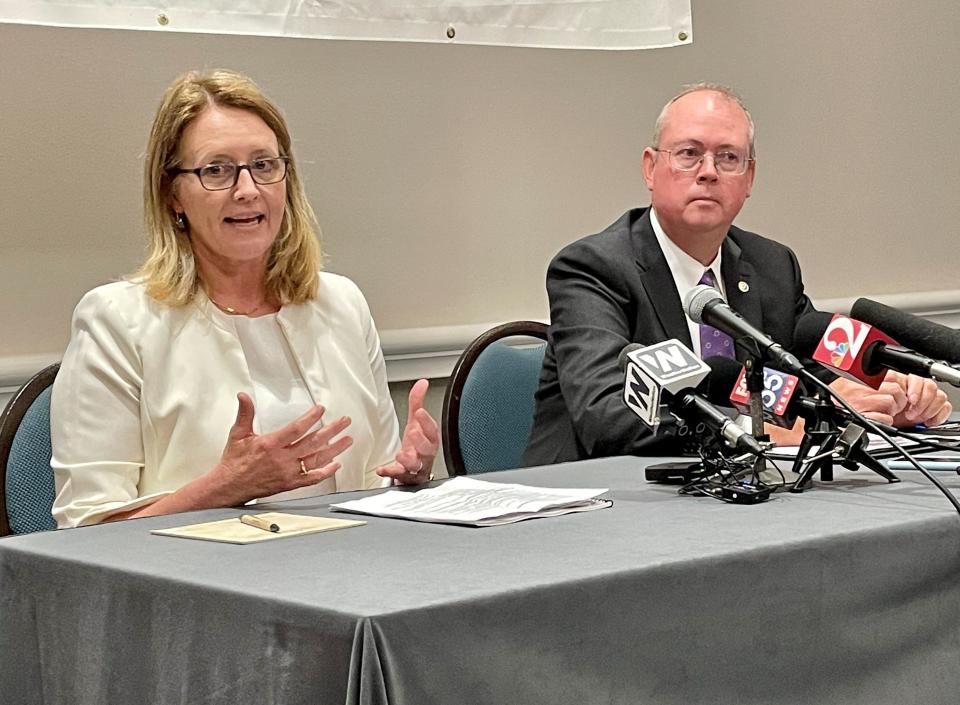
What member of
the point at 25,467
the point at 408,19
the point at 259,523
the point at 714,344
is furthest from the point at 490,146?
the point at 259,523

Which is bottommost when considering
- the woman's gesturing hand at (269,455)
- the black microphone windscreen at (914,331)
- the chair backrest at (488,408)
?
the chair backrest at (488,408)

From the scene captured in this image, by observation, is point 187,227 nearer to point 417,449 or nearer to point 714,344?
point 417,449

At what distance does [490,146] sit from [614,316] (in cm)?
113

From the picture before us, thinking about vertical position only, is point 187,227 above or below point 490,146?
below

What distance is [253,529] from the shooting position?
61.3 inches

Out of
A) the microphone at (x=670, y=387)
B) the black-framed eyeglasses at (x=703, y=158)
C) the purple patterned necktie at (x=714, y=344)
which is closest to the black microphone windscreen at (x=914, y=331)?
the microphone at (x=670, y=387)

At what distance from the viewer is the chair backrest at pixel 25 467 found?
7.03ft

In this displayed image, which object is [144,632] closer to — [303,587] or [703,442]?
[303,587]

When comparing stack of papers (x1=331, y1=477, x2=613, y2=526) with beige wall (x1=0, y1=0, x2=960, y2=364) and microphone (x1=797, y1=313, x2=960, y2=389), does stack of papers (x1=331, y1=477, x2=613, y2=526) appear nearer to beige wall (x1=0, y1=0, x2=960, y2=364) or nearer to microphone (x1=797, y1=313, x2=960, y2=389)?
microphone (x1=797, y1=313, x2=960, y2=389)

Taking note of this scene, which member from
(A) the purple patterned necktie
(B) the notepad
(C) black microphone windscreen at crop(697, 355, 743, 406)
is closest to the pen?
(B) the notepad

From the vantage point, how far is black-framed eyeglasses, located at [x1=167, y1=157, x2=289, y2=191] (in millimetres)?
2318

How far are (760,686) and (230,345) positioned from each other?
4.01ft

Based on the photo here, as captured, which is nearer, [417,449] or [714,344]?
[417,449]

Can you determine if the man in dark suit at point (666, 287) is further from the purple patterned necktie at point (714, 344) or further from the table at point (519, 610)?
the table at point (519, 610)
